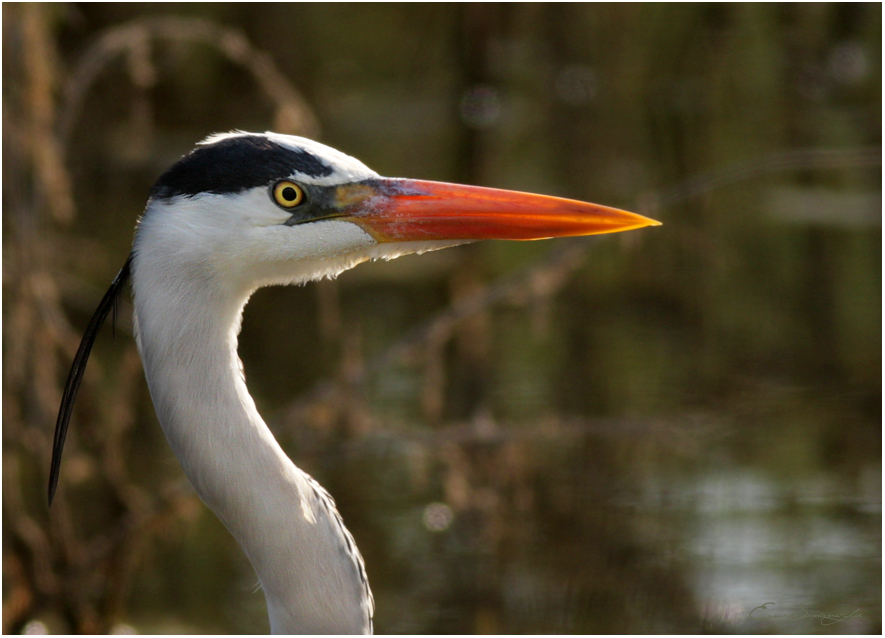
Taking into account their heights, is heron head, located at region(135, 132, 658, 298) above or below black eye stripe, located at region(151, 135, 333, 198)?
below

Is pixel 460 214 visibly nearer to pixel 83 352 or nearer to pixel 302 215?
pixel 302 215

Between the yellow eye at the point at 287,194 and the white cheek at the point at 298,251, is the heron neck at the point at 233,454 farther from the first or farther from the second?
the yellow eye at the point at 287,194

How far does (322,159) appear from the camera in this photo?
167 cm

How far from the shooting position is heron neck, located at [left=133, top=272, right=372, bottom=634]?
1616 mm

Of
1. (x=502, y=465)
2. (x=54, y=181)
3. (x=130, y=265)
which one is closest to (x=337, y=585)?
(x=130, y=265)

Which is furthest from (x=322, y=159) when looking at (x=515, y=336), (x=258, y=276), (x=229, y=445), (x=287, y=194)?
(x=515, y=336)

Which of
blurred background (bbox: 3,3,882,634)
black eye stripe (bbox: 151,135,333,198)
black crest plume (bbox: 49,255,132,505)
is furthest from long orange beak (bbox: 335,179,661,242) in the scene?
blurred background (bbox: 3,3,882,634)

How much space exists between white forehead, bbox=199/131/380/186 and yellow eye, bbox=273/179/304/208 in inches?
0.6

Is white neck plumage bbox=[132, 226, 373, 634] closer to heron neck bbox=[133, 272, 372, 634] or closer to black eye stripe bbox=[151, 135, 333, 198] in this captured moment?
heron neck bbox=[133, 272, 372, 634]

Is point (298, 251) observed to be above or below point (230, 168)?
below

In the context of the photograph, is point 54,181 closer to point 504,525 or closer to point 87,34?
point 504,525

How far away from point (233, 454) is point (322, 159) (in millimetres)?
509

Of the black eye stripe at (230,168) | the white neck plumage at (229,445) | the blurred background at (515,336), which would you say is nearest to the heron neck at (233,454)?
the white neck plumage at (229,445)

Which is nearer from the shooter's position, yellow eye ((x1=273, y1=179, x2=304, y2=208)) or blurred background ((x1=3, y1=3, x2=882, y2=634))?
yellow eye ((x1=273, y1=179, x2=304, y2=208))
